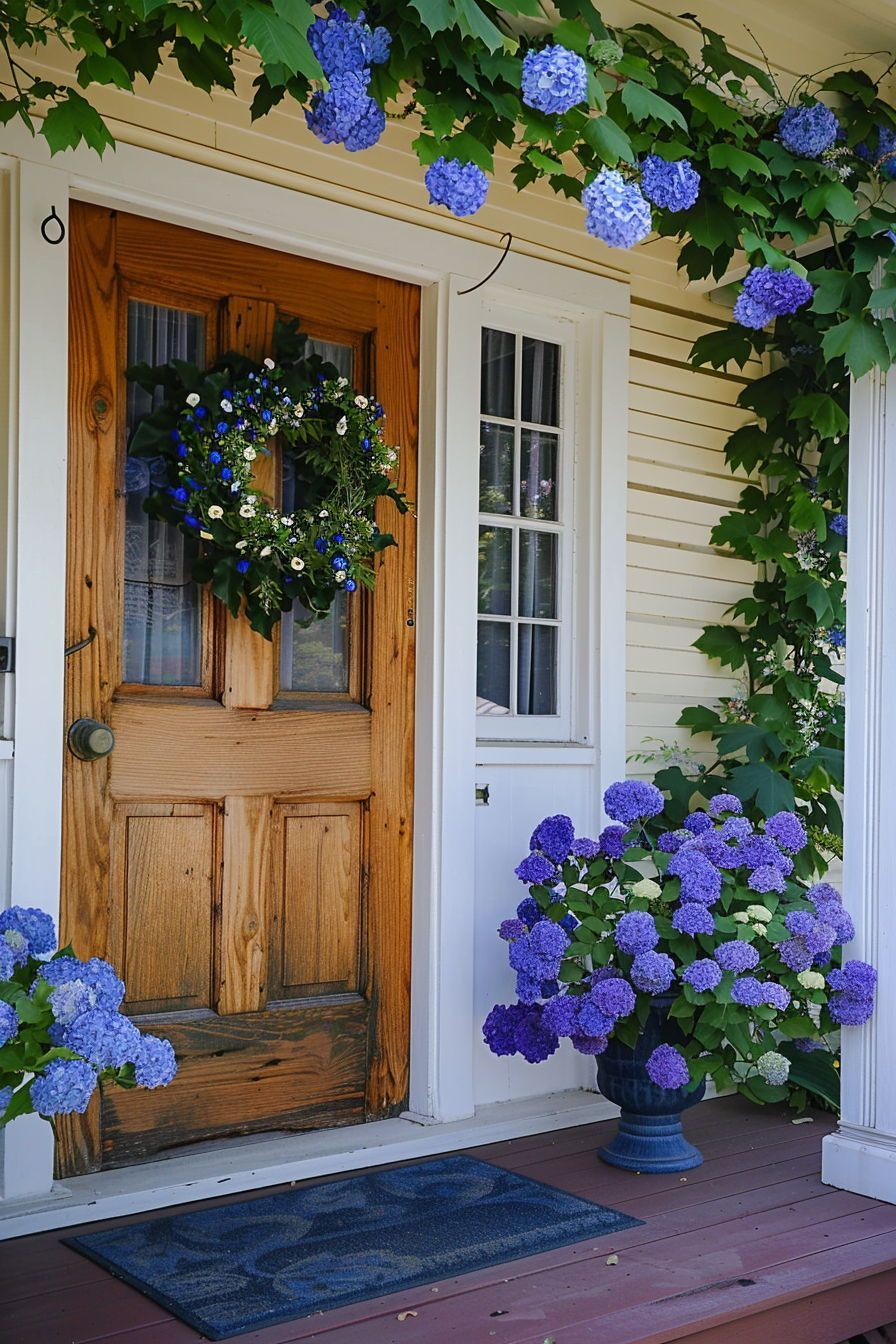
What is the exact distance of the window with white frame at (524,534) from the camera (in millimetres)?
3510

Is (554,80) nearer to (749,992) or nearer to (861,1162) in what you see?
(749,992)

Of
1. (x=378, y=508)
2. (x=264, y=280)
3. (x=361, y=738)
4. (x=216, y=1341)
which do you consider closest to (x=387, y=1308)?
(x=216, y=1341)

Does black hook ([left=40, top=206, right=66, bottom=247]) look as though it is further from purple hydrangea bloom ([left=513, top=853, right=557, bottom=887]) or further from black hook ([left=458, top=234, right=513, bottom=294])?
purple hydrangea bloom ([left=513, top=853, right=557, bottom=887])

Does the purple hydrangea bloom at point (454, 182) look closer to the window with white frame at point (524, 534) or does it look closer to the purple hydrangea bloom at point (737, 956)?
the window with white frame at point (524, 534)

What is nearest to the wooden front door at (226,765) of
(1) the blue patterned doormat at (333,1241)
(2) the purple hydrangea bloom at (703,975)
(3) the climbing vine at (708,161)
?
(1) the blue patterned doormat at (333,1241)

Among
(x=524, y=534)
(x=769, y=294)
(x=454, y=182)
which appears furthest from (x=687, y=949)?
(x=454, y=182)

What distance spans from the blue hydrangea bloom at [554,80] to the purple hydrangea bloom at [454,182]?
5.7 inches

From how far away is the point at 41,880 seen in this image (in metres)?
2.64

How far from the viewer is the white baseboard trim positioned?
2.79 m

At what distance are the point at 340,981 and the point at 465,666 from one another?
32.8 inches

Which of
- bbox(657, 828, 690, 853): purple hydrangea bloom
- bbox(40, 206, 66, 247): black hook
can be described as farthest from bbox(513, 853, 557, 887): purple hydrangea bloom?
bbox(40, 206, 66, 247): black hook

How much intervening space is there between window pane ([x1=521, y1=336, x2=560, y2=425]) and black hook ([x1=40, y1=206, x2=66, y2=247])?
1349 mm

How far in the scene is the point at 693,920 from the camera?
2781 millimetres

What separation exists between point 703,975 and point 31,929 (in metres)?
1.36
